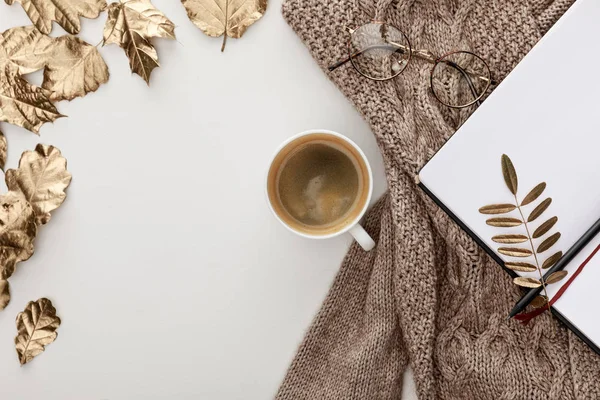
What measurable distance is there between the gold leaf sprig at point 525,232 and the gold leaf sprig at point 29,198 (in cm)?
56

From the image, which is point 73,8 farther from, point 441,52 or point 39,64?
point 441,52

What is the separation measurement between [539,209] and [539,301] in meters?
0.10

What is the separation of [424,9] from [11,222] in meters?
0.62

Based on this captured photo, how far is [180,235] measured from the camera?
71 cm

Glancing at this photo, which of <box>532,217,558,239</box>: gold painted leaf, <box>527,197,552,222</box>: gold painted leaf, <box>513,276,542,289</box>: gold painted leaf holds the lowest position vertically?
<box>513,276,542,289</box>: gold painted leaf

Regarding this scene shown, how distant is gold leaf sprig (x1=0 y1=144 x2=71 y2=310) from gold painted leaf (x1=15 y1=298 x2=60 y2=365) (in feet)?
0.24

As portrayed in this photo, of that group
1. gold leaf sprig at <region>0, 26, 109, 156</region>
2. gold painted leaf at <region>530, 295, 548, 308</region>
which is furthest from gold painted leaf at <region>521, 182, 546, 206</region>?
gold leaf sprig at <region>0, 26, 109, 156</region>

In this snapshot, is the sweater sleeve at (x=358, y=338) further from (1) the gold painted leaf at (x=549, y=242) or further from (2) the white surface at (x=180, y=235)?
(1) the gold painted leaf at (x=549, y=242)

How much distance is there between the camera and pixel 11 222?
27.8 inches

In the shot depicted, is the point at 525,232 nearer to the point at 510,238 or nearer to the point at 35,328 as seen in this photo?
the point at 510,238

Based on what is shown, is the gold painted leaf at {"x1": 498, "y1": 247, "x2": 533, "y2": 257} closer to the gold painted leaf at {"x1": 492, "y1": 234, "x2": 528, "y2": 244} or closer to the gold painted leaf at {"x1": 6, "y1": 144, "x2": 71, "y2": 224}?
the gold painted leaf at {"x1": 492, "y1": 234, "x2": 528, "y2": 244}

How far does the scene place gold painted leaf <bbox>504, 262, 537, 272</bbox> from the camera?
0.56 metres

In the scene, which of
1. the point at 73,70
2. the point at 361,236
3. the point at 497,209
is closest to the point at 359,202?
the point at 361,236

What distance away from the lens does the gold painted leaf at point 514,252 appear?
55cm
